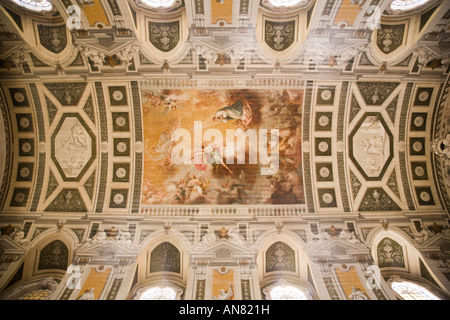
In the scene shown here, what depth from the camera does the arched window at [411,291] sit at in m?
11.4

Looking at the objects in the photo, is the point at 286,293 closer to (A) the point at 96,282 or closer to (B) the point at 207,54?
(A) the point at 96,282

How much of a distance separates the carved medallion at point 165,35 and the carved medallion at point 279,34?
353 cm

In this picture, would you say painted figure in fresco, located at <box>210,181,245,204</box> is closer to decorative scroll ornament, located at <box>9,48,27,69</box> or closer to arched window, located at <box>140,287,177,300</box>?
arched window, located at <box>140,287,177,300</box>

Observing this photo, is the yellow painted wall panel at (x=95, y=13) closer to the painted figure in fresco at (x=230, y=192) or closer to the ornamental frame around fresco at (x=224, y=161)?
the ornamental frame around fresco at (x=224, y=161)

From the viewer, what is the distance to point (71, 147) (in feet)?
45.8

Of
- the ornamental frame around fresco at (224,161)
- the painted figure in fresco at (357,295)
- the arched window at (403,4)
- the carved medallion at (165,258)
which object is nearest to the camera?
the painted figure in fresco at (357,295)

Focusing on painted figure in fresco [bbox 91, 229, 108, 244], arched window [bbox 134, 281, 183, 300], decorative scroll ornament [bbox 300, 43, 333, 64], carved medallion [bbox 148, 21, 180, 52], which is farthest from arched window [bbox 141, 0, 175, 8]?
arched window [bbox 134, 281, 183, 300]

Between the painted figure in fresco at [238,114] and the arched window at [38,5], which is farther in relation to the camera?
the painted figure in fresco at [238,114]

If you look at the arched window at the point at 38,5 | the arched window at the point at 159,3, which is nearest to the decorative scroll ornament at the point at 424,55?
the arched window at the point at 159,3

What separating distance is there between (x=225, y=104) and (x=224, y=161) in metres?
2.48
